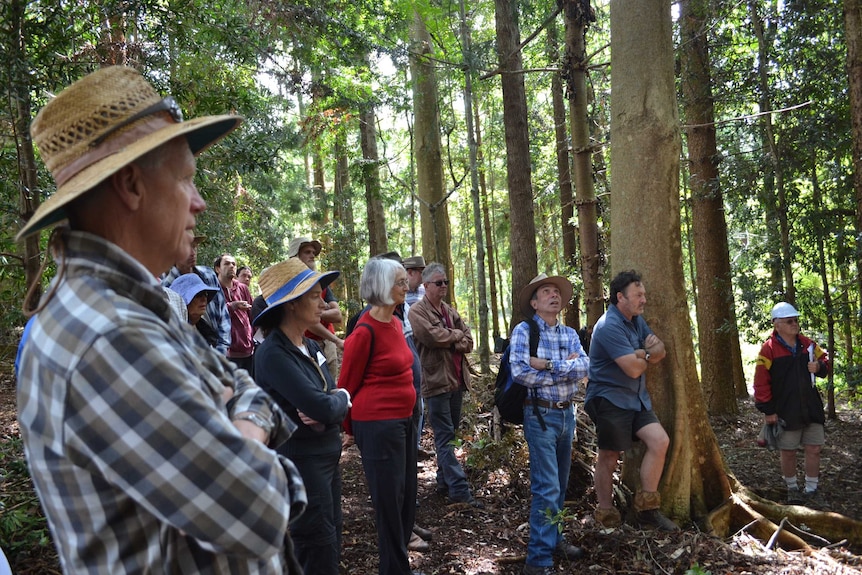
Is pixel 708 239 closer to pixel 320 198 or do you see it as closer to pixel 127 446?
pixel 127 446

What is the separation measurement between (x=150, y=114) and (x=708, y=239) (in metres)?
11.0

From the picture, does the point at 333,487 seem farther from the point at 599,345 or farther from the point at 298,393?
the point at 599,345

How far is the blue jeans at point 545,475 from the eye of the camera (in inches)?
193

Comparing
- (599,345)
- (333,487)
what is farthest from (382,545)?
(599,345)

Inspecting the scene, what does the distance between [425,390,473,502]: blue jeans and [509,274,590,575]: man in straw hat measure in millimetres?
1553

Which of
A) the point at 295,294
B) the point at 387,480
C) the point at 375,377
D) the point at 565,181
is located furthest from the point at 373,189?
the point at 295,294

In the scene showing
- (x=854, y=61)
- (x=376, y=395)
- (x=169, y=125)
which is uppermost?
(x=854, y=61)

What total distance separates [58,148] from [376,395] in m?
3.20

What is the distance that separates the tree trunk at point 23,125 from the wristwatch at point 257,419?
14.8ft

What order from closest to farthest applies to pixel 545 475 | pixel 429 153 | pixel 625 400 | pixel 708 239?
pixel 545 475 < pixel 625 400 < pixel 708 239 < pixel 429 153

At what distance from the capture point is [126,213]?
145 centimetres

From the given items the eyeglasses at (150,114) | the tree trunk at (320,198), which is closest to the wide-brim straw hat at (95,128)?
the eyeglasses at (150,114)

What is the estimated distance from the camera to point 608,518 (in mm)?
5473

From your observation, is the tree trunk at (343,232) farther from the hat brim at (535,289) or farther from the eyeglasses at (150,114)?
the eyeglasses at (150,114)
